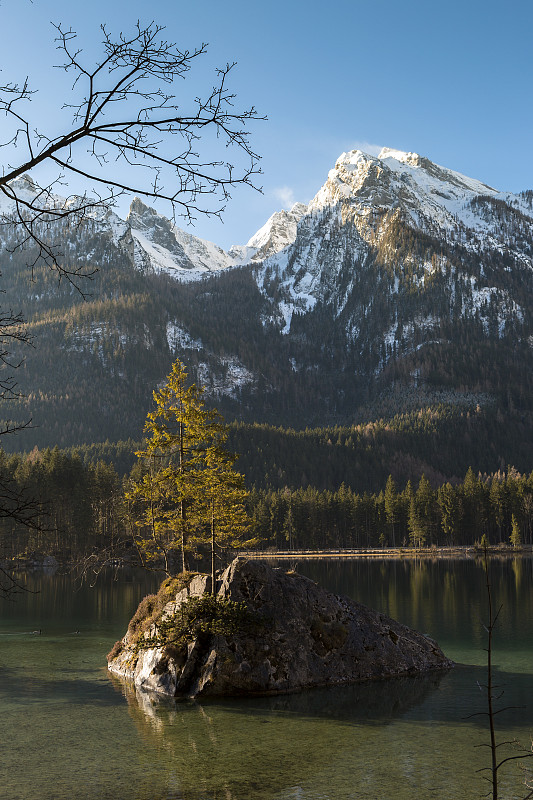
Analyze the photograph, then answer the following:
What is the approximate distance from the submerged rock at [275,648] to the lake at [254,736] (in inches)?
41.6

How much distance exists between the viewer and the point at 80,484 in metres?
119

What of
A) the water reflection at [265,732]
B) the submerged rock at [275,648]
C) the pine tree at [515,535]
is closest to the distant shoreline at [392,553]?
the pine tree at [515,535]

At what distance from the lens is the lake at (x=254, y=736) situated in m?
15.8

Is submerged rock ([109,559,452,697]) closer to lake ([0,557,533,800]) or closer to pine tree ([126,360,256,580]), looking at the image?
lake ([0,557,533,800])

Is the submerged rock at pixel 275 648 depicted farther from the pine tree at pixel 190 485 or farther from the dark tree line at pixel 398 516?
the dark tree line at pixel 398 516

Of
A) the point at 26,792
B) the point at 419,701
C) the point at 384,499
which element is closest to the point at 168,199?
the point at 26,792

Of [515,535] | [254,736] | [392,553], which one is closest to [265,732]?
[254,736]

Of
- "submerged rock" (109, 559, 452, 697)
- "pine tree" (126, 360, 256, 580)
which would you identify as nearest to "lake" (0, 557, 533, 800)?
"submerged rock" (109, 559, 452, 697)

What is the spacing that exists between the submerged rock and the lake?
1057mm

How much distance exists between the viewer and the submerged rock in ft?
85.7

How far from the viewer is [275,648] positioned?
88.5ft

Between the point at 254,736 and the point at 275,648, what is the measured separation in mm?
6897

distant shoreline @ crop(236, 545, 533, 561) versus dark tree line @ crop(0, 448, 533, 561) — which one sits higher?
dark tree line @ crop(0, 448, 533, 561)

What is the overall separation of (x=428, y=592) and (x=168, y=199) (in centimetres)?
6233
